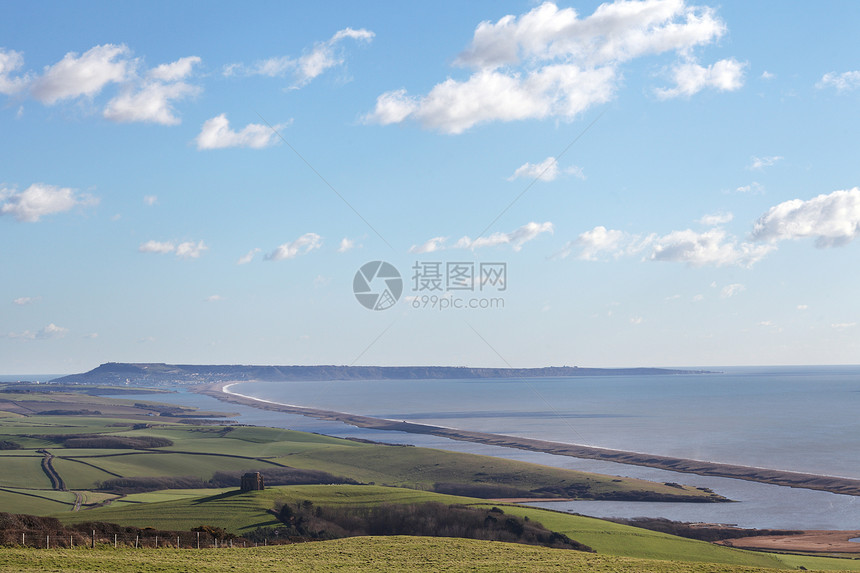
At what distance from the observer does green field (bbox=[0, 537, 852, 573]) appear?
32.4 m

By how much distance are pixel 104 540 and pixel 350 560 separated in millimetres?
13886

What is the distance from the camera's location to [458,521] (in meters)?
67.1

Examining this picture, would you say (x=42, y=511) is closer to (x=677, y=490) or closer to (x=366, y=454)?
(x=366, y=454)

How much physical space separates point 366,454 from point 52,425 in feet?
304

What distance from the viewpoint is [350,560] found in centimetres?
3919

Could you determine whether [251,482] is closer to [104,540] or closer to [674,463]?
[104,540]

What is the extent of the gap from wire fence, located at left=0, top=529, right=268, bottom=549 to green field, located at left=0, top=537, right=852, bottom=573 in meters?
1.74

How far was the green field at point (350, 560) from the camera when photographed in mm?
32375

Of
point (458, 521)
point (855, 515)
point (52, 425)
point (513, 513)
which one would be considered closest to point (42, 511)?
point (458, 521)

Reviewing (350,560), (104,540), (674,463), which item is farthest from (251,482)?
(674,463)

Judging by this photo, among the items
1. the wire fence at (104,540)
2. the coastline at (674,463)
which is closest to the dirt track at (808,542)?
the coastline at (674,463)

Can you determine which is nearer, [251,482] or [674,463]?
[251,482]

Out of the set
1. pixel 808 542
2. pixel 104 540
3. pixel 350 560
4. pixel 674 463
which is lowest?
pixel 674 463

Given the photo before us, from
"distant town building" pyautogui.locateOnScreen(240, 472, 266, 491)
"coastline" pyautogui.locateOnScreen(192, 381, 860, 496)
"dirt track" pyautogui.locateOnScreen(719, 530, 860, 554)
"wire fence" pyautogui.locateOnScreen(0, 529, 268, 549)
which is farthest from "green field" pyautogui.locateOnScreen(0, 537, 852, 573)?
"coastline" pyautogui.locateOnScreen(192, 381, 860, 496)
